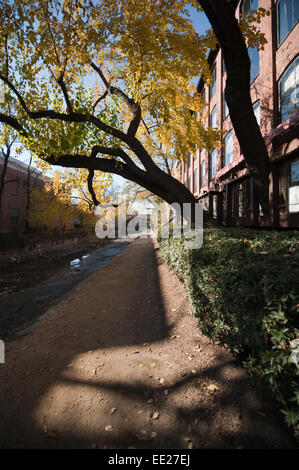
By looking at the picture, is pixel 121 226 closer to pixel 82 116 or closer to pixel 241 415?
pixel 82 116

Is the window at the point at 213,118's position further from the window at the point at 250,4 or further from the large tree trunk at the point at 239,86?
the large tree trunk at the point at 239,86

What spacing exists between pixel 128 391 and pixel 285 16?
511 inches

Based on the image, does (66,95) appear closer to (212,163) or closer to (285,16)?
(285,16)

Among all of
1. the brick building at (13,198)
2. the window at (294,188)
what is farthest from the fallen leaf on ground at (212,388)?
the brick building at (13,198)

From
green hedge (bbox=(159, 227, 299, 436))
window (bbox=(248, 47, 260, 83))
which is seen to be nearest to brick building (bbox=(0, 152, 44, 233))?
window (bbox=(248, 47, 260, 83))

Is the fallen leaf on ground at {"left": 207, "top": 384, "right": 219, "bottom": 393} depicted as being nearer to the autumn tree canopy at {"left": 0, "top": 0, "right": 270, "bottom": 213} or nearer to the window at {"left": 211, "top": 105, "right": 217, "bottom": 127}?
the autumn tree canopy at {"left": 0, "top": 0, "right": 270, "bottom": 213}

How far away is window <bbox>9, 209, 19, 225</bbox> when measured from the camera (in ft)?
82.9

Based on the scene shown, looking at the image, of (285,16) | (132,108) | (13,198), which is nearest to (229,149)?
(285,16)

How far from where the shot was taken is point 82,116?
7.12 meters

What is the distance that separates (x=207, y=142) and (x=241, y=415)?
816 centimetres

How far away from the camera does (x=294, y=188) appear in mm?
7180

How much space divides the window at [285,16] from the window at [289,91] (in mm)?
1492

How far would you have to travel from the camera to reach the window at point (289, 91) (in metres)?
7.27
